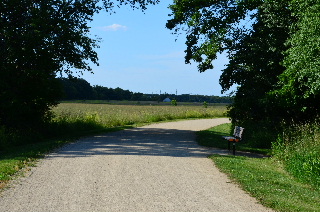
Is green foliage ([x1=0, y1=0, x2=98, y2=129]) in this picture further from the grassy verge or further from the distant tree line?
the distant tree line

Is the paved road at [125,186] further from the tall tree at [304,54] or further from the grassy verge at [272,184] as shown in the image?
the tall tree at [304,54]

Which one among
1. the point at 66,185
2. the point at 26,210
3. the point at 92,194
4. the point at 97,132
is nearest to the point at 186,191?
the point at 92,194

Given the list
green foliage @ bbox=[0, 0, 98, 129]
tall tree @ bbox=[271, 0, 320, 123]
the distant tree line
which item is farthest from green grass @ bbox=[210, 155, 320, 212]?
the distant tree line

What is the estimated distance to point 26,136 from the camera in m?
19.4

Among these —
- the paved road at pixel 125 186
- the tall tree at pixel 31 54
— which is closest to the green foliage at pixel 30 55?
the tall tree at pixel 31 54

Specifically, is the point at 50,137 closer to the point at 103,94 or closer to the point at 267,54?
the point at 267,54

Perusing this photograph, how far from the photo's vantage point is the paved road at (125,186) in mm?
7078

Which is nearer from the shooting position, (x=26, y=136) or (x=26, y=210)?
(x=26, y=210)

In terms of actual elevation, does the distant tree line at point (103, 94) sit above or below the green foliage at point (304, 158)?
above

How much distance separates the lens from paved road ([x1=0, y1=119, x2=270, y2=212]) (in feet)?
23.2

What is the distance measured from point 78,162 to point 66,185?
10.5ft

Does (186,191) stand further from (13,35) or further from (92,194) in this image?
(13,35)

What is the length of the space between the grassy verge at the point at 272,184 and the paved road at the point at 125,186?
311 mm

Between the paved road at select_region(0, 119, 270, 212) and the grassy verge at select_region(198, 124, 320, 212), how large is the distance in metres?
0.31
